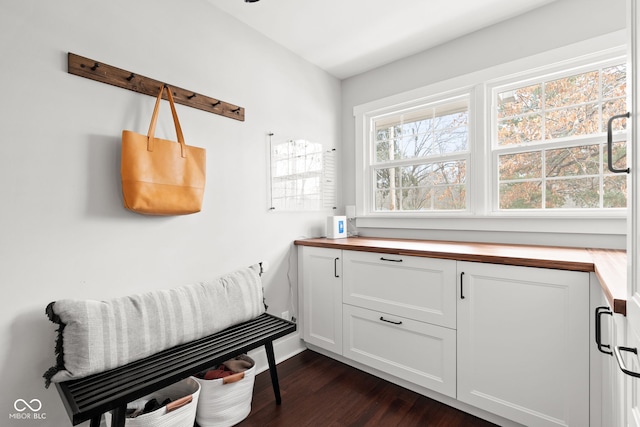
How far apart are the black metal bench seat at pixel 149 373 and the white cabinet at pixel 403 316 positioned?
0.63 m

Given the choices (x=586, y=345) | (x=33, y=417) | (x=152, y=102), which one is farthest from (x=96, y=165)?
(x=586, y=345)

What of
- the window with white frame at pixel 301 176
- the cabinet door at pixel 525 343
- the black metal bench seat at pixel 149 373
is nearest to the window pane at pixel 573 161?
the cabinet door at pixel 525 343

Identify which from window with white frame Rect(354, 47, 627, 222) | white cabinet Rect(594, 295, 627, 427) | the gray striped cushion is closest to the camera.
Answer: white cabinet Rect(594, 295, 627, 427)

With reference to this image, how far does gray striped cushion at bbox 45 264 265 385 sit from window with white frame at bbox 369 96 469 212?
1.64 metres

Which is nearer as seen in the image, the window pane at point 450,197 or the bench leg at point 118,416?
the bench leg at point 118,416

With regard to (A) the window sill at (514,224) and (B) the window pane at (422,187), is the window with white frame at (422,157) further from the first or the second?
(A) the window sill at (514,224)

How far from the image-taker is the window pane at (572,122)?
78.7 inches

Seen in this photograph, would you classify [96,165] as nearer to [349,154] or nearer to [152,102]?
[152,102]

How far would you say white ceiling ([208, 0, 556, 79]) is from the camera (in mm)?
2080

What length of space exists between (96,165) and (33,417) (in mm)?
1176

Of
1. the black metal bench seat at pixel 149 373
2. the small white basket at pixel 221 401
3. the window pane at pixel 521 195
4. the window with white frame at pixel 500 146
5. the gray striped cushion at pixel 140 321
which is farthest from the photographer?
the window pane at pixel 521 195

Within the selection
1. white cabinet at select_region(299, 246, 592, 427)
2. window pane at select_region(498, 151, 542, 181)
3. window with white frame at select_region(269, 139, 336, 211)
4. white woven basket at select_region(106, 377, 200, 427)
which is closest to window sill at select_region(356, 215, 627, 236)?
window pane at select_region(498, 151, 542, 181)

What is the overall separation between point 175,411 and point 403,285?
1434mm

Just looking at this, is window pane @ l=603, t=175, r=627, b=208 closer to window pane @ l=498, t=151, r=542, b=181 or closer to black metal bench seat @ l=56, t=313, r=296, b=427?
window pane @ l=498, t=151, r=542, b=181
